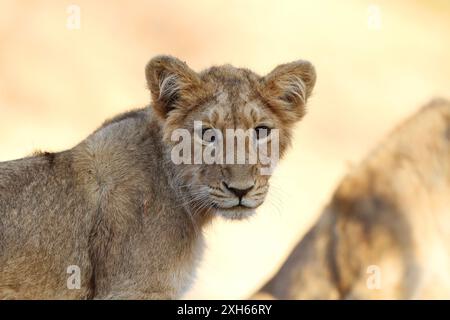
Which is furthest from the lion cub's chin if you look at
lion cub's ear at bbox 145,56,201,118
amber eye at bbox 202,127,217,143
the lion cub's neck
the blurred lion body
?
the blurred lion body

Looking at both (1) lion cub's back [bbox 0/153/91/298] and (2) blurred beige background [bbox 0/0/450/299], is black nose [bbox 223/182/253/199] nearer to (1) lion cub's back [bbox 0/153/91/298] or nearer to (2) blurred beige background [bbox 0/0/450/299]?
(1) lion cub's back [bbox 0/153/91/298]

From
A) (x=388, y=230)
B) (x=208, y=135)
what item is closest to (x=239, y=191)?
(x=208, y=135)

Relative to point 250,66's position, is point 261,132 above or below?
Result: below

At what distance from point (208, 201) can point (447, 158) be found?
7425 millimetres

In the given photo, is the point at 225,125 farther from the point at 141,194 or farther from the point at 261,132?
the point at 141,194

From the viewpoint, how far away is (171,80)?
6.67 metres

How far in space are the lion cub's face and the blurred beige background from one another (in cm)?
1026

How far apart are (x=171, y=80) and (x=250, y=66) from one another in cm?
1294

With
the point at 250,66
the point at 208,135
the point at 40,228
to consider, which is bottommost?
the point at 40,228

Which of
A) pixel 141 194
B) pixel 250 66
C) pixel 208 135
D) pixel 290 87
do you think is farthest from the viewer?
pixel 250 66

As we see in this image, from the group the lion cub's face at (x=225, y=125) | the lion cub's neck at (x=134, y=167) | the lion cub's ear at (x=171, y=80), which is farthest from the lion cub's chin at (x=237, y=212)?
the lion cub's ear at (x=171, y=80)

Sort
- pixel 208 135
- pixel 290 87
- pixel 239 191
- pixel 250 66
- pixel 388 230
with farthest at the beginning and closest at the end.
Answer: pixel 250 66 < pixel 388 230 < pixel 290 87 < pixel 208 135 < pixel 239 191

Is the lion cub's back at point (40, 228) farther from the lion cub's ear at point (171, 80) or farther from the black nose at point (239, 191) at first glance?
the black nose at point (239, 191)
